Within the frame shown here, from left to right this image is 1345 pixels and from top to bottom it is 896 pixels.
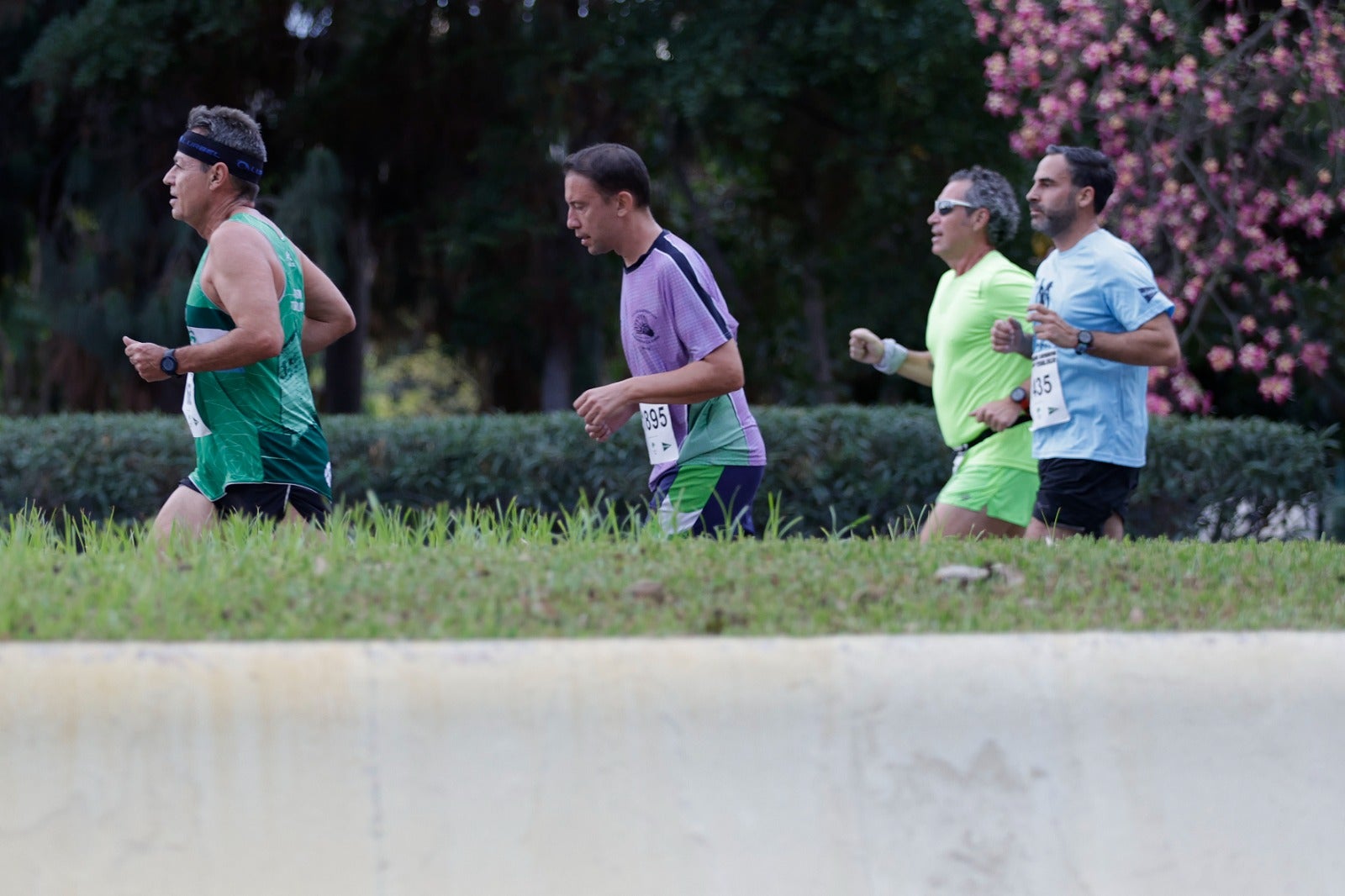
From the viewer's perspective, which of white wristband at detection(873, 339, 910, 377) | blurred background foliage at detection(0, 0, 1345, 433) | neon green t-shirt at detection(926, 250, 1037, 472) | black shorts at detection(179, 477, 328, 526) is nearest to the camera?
black shorts at detection(179, 477, 328, 526)

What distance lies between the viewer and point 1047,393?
5.07m

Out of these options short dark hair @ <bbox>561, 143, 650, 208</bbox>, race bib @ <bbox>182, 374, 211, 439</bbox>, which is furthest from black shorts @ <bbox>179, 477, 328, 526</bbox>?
short dark hair @ <bbox>561, 143, 650, 208</bbox>

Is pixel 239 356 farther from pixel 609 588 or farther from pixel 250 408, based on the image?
pixel 609 588

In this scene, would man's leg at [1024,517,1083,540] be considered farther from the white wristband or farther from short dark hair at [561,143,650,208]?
short dark hair at [561,143,650,208]

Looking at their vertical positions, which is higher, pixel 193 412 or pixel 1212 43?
pixel 1212 43

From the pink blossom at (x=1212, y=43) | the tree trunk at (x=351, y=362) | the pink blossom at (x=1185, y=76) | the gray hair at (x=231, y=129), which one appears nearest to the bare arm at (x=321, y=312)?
the gray hair at (x=231, y=129)

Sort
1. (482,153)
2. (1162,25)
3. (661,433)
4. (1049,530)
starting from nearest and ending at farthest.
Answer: (661,433) → (1049,530) → (1162,25) → (482,153)

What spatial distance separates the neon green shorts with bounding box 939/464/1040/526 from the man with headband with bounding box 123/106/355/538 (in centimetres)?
220

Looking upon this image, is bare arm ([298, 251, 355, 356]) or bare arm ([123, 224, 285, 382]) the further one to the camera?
bare arm ([298, 251, 355, 356])

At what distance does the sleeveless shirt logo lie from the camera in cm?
448

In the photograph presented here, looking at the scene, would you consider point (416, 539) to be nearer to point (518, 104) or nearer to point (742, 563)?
point (742, 563)

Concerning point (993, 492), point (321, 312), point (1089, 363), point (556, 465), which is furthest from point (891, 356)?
point (556, 465)

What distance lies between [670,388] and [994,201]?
1.84 m

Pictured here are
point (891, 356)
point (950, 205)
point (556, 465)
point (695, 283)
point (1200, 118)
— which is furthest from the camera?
point (1200, 118)
